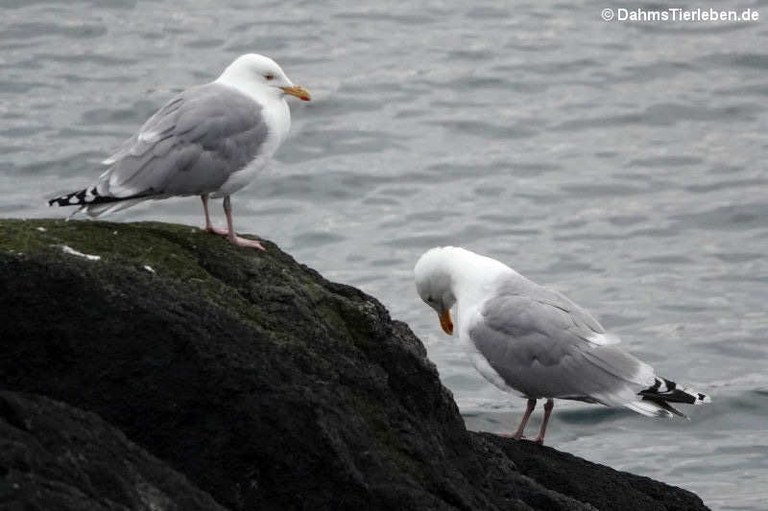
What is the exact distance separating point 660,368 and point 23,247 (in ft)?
21.4

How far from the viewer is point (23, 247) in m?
4.77

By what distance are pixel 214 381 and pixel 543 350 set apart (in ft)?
9.69

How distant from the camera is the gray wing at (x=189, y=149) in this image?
629 cm

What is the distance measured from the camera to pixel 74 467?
3.54 m

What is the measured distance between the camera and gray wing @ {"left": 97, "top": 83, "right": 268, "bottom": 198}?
6.29m

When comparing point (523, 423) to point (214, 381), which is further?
point (523, 423)

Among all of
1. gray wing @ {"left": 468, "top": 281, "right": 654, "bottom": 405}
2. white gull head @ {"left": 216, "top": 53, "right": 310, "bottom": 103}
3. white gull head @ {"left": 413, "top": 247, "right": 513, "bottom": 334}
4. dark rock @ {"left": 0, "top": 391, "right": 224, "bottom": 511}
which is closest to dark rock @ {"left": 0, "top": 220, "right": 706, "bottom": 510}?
dark rock @ {"left": 0, "top": 391, "right": 224, "bottom": 511}

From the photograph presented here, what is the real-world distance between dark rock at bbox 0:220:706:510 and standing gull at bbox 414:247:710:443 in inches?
79.2

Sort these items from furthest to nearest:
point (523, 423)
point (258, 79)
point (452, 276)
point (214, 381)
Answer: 1. point (452, 276)
2. point (523, 423)
3. point (258, 79)
4. point (214, 381)

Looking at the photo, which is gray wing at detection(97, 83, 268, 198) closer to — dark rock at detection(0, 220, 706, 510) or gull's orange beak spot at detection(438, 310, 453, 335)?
dark rock at detection(0, 220, 706, 510)

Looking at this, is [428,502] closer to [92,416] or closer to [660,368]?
[92,416]

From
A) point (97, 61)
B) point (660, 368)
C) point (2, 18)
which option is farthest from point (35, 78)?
point (660, 368)

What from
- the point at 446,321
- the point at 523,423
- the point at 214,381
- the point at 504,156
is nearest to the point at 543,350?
the point at 523,423

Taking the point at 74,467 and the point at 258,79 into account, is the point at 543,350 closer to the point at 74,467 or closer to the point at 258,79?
the point at 258,79
